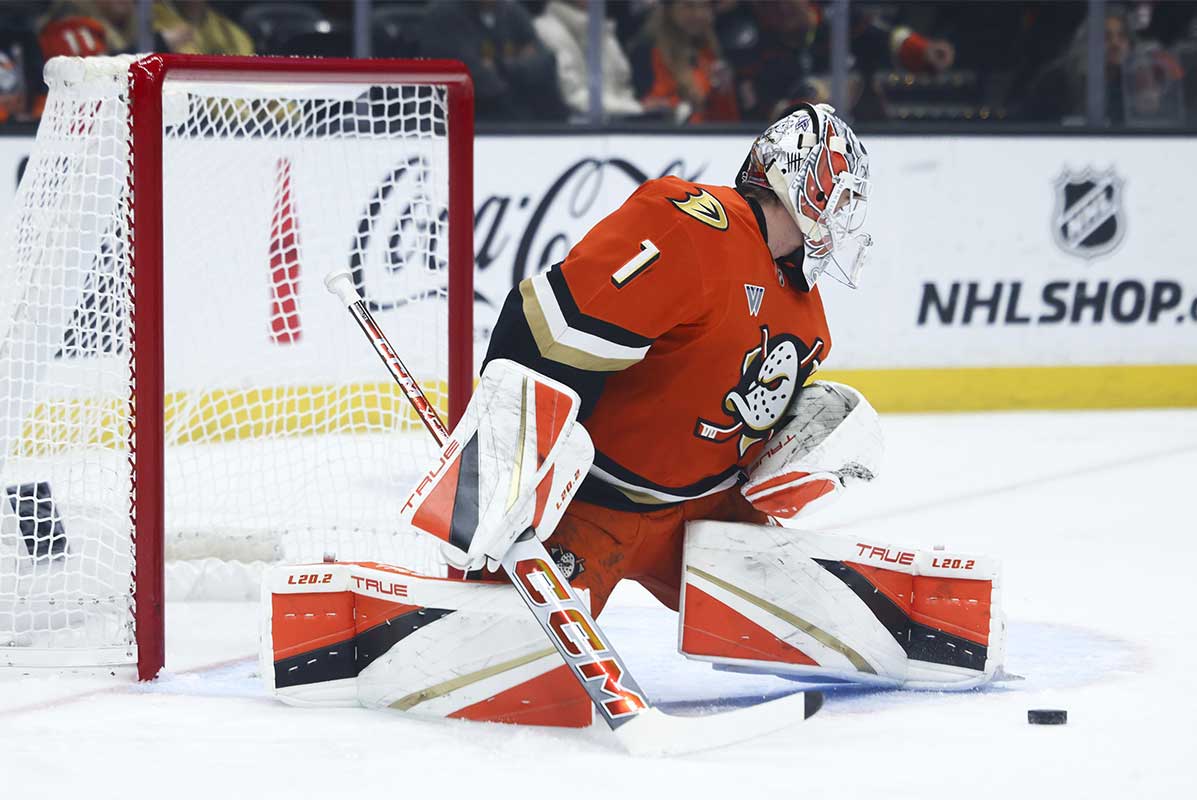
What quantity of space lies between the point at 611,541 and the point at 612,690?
357 mm

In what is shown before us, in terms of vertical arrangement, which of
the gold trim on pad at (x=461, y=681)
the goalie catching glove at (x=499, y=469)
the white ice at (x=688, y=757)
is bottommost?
the white ice at (x=688, y=757)

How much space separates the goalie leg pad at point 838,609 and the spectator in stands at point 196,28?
10.9ft

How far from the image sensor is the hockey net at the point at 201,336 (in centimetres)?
265

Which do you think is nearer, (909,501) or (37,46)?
(909,501)

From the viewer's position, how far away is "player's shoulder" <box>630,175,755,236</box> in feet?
7.55

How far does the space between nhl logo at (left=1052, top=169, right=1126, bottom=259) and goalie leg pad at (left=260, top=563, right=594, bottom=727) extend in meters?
4.09

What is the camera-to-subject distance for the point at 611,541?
8.22 ft

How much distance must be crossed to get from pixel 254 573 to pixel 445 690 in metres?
1.07

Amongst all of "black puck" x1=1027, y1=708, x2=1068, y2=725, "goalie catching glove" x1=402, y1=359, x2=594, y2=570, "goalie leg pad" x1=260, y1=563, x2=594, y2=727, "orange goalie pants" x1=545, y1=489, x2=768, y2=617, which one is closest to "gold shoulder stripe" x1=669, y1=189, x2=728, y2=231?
"goalie catching glove" x1=402, y1=359, x2=594, y2=570

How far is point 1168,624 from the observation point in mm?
3076

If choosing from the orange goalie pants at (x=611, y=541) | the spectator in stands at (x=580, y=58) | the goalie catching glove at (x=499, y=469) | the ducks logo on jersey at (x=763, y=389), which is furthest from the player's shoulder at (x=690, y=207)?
the spectator in stands at (x=580, y=58)

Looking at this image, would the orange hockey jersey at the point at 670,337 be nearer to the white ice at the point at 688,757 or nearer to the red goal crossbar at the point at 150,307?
the white ice at the point at 688,757

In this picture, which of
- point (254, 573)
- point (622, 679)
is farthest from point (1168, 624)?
point (254, 573)

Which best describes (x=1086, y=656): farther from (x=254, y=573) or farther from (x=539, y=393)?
(x=254, y=573)
